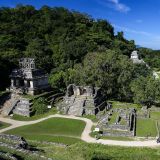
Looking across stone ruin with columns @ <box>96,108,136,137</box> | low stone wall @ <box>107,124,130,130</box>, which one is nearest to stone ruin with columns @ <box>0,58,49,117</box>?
stone ruin with columns @ <box>96,108,136,137</box>

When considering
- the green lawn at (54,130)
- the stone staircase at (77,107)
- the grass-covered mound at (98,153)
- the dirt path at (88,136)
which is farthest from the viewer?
the stone staircase at (77,107)

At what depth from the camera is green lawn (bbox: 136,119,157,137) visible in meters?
45.1

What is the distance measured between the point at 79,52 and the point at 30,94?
26235 mm

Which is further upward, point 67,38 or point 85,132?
point 67,38

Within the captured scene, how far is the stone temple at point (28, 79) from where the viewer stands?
64.2m

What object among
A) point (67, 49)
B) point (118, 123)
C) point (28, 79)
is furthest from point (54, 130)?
point (67, 49)

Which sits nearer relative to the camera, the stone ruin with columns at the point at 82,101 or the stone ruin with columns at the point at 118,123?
the stone ruin with columns at the point at 118,123

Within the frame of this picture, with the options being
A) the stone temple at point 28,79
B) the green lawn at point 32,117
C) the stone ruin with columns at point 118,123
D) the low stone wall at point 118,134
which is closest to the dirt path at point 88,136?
the green lawn at point 32,117

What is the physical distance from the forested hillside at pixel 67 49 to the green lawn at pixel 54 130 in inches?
598

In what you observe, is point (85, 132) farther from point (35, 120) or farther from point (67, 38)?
point (67, 38)

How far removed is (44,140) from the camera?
44125mm

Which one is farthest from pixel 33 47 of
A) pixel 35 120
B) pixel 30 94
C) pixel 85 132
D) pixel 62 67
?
pixel 85 132

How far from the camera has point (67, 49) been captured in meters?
84.9

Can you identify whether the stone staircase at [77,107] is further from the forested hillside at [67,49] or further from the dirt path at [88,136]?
the forested hillside at [67,49]
